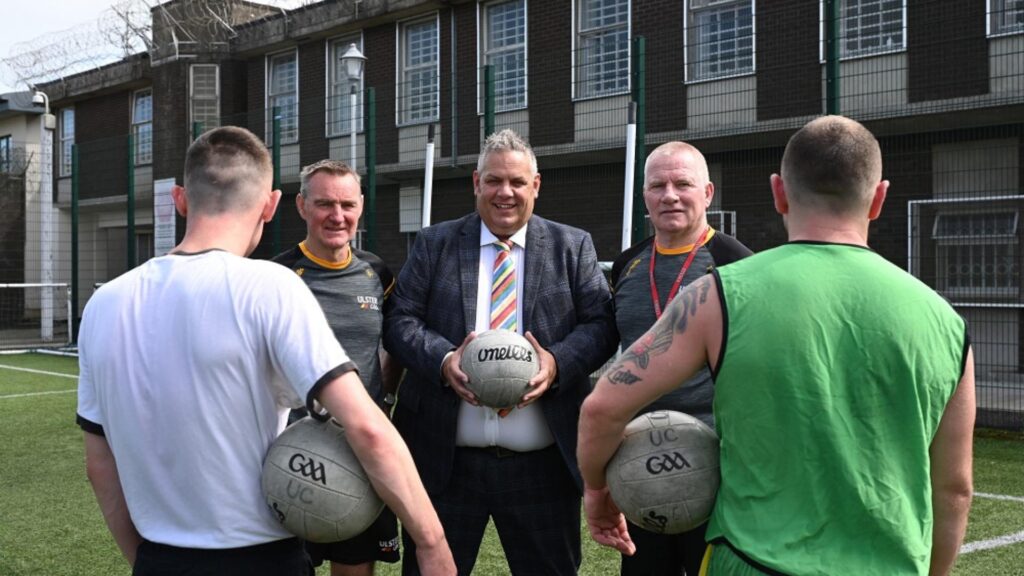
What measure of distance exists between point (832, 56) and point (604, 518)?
24.6 ft

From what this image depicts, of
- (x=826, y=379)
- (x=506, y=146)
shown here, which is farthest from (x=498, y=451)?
(x=826, y=379)

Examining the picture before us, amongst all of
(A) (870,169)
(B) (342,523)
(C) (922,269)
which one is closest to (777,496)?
(A) (870,169)

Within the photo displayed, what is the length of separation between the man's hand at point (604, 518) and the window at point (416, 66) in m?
14.7

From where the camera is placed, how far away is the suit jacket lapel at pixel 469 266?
3.75 metres

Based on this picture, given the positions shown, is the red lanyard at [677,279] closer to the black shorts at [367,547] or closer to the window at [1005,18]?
the black shorts at [367,547]

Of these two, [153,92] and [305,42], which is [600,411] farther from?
[153,92]

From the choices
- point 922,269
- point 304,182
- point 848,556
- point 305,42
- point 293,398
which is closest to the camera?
point 848,556

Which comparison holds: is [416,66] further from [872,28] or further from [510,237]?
[510,237]

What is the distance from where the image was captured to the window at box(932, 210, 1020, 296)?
10172 millimetres

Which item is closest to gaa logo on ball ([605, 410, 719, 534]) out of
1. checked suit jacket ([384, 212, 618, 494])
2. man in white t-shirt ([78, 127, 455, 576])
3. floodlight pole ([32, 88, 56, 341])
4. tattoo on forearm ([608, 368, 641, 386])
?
tattoo on forearm ([608, 368, 641, 386])

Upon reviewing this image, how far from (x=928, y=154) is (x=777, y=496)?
33.4ft

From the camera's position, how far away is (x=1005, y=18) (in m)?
11.4

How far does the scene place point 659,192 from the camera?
3.74m

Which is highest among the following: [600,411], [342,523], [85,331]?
[85,331]
